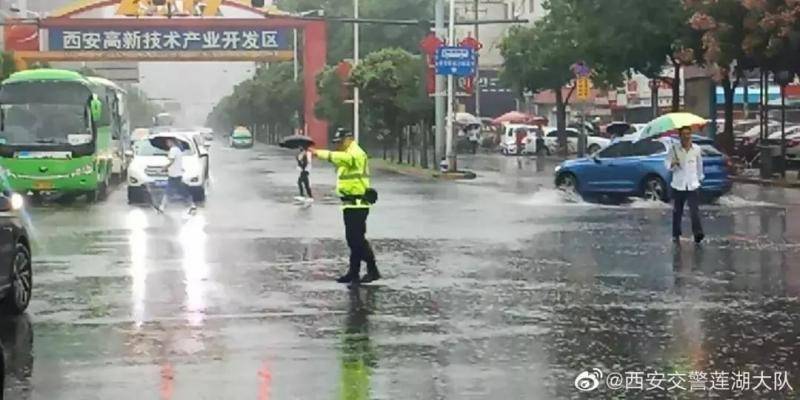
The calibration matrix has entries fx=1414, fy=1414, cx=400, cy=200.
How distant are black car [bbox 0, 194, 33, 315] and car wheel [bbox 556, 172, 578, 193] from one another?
19488mm

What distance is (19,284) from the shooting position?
513 inches

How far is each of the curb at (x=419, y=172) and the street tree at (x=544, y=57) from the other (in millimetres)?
8061

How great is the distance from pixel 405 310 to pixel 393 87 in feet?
138

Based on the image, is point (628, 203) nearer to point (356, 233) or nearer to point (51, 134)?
point (51, 134)

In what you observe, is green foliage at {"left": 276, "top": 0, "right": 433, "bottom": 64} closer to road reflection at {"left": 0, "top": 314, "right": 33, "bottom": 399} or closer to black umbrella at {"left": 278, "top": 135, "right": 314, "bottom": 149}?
black umbrella at {"left": 278, "top": 135, "right": 314, "bottom": 149}

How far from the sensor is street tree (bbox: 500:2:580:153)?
5647 cm

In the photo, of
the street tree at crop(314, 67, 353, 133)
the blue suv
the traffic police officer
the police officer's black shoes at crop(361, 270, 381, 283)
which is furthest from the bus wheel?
the street tree at crop(314, 67, 353, 133)

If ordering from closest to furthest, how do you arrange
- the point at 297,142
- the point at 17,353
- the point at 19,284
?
the point at 17,353
the point at 19,284
the point at 297,142

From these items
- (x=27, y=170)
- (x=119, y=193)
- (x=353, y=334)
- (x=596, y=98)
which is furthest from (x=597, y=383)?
(x=596, y=98)

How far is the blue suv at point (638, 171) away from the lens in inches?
1159

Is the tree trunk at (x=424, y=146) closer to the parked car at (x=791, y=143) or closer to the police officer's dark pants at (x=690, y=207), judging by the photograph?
the parked car at (x=791, y=143)

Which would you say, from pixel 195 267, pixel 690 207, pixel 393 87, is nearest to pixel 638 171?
pixel 690 207

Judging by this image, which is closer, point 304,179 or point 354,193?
point 354,193

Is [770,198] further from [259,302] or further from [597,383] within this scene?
[597,383]
